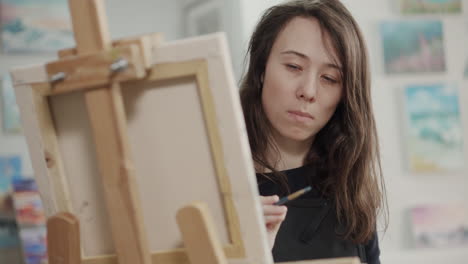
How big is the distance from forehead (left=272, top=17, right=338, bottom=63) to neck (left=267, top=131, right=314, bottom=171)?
20 centimetres

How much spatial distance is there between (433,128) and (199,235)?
1.67 meters

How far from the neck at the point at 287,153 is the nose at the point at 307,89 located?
162 mm

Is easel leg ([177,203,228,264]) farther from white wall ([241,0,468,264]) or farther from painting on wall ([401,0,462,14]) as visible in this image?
painting on wall ([401,0,462,14])

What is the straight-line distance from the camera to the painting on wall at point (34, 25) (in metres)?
2.29

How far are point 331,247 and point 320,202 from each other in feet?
0.32

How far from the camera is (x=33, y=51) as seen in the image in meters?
2.32

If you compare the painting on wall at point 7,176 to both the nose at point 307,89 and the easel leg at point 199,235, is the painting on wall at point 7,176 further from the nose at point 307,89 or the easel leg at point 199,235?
the easel leg at point 199,235

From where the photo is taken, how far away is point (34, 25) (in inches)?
91.4

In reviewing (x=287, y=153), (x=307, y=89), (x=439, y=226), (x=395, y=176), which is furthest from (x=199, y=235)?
(x=439, y=226)

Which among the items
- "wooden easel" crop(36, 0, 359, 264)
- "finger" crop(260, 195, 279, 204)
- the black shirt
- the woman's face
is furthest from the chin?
"wooden easel" crop(36, 0, 359, 264)

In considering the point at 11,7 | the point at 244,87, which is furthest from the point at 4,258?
the point at 244,87

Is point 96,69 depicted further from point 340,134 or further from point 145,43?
point 340,134

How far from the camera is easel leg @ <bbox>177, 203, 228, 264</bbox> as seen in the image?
2.39 ft

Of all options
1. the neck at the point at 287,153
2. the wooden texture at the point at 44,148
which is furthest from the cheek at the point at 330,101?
the wooden texture at the point at 44,148
